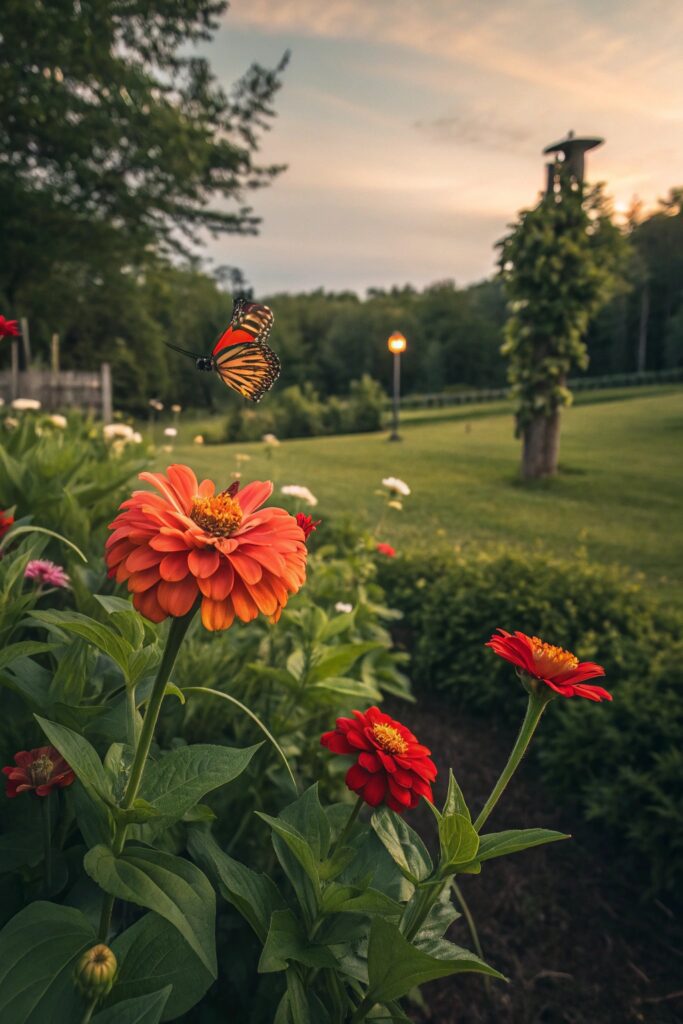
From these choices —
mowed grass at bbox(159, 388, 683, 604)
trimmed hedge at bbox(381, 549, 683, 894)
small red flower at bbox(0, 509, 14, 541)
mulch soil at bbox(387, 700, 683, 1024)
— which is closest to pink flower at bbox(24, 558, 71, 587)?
small red flower at bbox(0, 509, 14, 541)

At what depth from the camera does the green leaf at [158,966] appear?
2.65ft

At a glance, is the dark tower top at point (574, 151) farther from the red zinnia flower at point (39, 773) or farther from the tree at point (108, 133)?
the red zinnia flower at point (39, 773)

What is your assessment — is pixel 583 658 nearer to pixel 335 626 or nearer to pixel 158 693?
pixel 335 626

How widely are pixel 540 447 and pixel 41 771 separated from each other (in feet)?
29.0

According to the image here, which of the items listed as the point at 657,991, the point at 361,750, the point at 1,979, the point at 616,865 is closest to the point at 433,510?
the point at 616,865

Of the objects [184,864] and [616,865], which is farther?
[616,865]

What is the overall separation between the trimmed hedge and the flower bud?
212 centimetres

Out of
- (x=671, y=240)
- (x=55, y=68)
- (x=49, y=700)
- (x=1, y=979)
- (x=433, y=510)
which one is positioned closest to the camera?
(x=1, y=979)

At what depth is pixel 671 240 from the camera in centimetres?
3997

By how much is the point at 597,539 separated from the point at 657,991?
15.1ft

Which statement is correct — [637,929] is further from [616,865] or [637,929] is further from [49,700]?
[49,700]

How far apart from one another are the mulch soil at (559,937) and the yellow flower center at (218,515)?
180 centimetres

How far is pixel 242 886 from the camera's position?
3.03 ft

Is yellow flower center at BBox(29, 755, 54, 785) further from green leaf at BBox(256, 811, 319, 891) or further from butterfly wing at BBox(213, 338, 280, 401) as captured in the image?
butterfly wing at BBox(213, 338, 280, 401)
